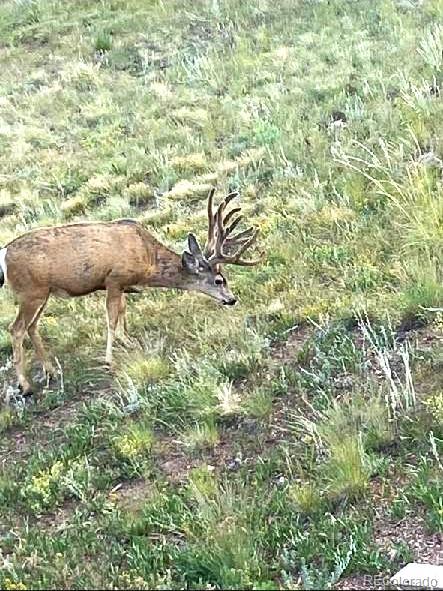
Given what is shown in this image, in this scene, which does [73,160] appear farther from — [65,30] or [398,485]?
[398,485]

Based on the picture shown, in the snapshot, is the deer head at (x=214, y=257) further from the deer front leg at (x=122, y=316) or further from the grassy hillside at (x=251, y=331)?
the deer front leg at (x=122, y=316)

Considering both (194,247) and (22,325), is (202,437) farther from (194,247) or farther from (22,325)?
(194,247)

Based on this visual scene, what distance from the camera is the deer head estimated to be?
909cm

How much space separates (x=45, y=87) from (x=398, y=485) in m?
12.3

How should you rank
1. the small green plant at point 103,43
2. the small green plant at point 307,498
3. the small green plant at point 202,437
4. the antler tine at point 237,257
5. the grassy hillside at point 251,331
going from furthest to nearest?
1. the small green plant at point 103,43
2. the antler tine at point 237,257
3. the small green plant at point 202,437
4. the small green plant at point 307,498
5. the grassy hillside at point 251,331

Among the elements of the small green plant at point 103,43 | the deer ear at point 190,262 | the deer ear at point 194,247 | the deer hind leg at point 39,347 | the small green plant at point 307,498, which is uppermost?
the small green plant at point 103,43

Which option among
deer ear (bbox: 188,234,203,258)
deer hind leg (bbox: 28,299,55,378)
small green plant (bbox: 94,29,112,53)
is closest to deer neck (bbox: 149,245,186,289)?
deer ear (bbox: 188,234,203,258)

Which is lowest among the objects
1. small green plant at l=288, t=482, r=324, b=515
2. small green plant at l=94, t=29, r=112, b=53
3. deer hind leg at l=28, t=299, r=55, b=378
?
deer hind leg at l=28, t=299, r=55, b=378

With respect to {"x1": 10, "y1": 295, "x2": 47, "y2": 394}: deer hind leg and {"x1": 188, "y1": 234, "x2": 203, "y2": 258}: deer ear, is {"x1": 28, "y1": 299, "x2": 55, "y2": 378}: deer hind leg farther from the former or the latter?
{"x1": 188, "y1": 234, "x2": 203, "y2": 258}: deer ear

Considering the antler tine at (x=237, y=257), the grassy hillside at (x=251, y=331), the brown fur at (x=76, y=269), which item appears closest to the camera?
the grassy hillside at (x=251, y=331)

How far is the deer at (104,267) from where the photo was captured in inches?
332

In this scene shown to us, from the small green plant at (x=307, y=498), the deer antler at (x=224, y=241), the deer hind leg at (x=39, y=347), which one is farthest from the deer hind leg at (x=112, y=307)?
the small green plant at (x=307, y=498)

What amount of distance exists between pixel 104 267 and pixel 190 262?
0.91m

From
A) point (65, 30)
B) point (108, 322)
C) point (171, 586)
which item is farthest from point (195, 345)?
point (65, 30)
